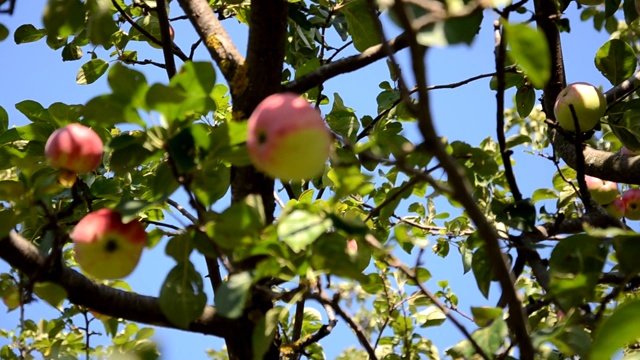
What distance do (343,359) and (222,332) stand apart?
3.62 meters

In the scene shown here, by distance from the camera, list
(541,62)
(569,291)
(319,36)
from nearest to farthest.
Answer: (541,62) < (569,291) < (319,36)

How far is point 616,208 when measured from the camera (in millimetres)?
2404

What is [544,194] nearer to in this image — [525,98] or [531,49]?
[525,98]

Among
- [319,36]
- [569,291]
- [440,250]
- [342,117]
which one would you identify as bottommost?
[569,291]

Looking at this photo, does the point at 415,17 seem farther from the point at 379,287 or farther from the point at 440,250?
the point at 440,250

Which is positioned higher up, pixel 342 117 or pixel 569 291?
pixel 342 117

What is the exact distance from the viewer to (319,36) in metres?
2.52

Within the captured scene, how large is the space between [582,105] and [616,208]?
1.94 ft

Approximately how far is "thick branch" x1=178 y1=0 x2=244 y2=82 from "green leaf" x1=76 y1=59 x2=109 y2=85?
72 cm

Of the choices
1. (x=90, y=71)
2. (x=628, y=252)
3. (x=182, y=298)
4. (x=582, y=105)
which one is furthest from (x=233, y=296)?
(x=90, y=71)

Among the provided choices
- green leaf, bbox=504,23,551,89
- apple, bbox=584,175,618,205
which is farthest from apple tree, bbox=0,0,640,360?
apple, bbox=584,175,618,205

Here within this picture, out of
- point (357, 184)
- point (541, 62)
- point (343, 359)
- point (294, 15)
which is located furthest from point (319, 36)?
point (343, 359)

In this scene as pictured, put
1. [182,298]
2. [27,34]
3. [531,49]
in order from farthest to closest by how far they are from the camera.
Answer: [27,34] → [182,298] → [531,49]

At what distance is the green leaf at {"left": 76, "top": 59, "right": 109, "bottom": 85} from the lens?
7.48ft
